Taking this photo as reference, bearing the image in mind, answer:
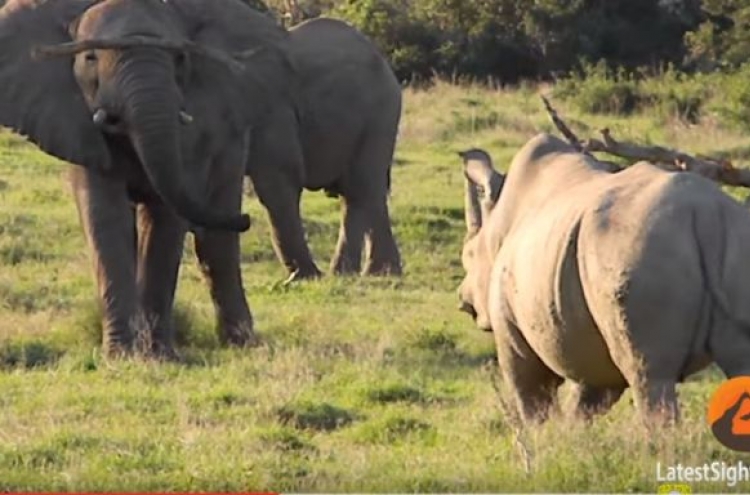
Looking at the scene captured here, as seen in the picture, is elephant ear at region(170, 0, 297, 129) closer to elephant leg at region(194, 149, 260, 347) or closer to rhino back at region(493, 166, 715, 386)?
elephant leg at region(194, 149, 260, 347)

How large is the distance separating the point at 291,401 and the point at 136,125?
2.15 metres

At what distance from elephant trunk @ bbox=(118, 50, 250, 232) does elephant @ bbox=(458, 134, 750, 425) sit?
9.40 ft

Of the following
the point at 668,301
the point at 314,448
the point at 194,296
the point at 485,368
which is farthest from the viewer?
the point at 194,296

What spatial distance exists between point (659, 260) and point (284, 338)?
17.0ft

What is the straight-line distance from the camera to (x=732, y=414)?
7625mm

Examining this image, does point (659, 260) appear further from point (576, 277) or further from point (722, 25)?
point (722, 25)

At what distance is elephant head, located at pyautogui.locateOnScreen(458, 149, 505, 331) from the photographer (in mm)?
8938

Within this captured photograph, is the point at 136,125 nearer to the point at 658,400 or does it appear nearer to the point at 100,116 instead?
the point at 100,116

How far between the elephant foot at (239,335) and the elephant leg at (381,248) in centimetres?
409

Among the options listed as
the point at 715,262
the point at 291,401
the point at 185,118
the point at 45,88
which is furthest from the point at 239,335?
the point at 715,262

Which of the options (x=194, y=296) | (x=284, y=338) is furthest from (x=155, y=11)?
(x=194, y=296)

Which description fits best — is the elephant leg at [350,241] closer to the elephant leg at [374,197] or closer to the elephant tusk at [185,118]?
the elephant leg at [374,197]

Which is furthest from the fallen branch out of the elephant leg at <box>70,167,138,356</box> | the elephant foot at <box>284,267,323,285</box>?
the elephant foot at <box>284,267,323,285</box>

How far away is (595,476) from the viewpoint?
295 inches
